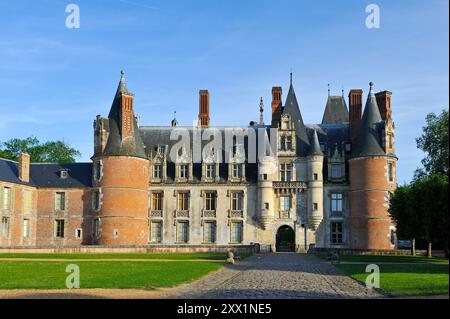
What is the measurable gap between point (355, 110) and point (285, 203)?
892 centimetres

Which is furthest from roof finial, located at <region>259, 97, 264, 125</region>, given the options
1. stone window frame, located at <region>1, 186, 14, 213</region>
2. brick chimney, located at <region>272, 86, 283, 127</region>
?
stone window frame, located at <region>1, 186, 14, 213</region>

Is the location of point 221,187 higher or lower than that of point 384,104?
lower

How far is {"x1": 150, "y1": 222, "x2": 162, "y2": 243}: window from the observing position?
47.4 metres

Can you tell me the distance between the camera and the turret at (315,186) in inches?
1802

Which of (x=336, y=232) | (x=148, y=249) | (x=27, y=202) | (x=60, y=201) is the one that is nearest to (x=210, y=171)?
(x=148, y=249)

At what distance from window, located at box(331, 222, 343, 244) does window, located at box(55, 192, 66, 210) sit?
66.2 ft

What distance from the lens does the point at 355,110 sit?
47.5 m

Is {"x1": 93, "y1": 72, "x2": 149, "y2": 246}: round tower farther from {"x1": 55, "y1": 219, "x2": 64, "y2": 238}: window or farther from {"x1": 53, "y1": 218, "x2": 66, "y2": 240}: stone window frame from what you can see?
{"x1": 55, "y1": 219, "x2": 64, "y2": 238}: window

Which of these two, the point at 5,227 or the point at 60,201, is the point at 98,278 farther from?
the point at 60,201

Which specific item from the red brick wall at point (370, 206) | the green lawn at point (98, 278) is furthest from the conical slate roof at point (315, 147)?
the green lawn at point (98, 278)

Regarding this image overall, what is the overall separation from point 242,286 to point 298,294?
2.41 metres

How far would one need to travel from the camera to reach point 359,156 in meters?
44.4
